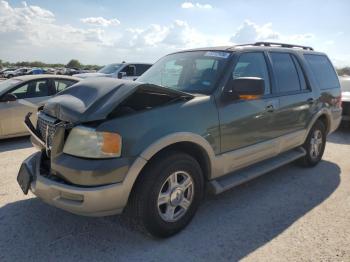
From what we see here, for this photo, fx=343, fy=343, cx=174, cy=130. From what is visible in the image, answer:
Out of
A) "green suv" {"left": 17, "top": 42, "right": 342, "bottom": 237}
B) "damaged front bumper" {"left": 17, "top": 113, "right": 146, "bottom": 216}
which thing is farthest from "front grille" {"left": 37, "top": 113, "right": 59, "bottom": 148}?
"damaged front bumper" {"left": 17, "top": 113, "right": 146, "bottom": 216}

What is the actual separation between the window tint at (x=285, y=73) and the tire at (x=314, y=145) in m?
0.93

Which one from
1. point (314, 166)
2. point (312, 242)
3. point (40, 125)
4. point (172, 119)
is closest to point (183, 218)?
point (172, 119)

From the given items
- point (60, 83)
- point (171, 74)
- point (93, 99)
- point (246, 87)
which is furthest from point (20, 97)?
point (246, 87)

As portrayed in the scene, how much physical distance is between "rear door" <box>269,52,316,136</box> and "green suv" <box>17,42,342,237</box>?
0.03m

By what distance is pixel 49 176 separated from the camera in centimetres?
302

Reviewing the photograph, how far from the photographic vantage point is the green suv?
2801 mm

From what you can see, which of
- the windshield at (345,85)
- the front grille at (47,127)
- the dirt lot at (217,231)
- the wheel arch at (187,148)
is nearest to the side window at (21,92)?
the dirt lot at (217,231)

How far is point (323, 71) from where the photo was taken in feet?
18.7

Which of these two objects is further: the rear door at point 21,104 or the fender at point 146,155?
the rear door at point 21,104

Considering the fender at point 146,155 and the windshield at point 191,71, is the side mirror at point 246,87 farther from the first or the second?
the fender at point 146,155

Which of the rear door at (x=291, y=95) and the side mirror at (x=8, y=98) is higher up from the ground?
the rear door at (x=291, y=95)

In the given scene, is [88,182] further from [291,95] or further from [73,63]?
[73,63]

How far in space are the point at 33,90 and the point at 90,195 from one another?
218 inches

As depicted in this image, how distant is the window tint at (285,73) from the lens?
4.55 m
